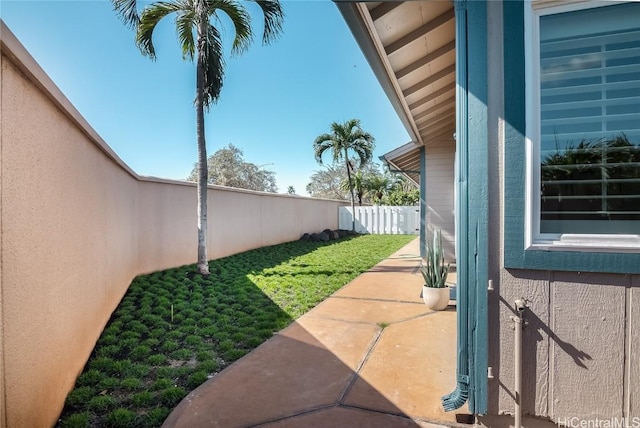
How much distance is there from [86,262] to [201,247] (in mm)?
3910

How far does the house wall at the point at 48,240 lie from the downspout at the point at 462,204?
2.45 m

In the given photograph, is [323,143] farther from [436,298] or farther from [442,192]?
[436,298]

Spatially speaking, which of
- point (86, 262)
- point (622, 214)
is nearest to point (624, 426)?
point (622, 214)

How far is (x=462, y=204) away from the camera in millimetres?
2070

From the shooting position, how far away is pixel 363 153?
17.6 m

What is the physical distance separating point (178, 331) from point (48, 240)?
6.59 ft

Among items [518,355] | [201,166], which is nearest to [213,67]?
[201,166]

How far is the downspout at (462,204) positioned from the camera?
203cm

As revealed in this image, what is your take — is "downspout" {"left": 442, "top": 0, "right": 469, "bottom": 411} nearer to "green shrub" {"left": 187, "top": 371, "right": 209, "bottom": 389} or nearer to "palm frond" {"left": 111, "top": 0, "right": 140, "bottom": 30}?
"green shrub" {"left": 187, "top": 371, "right": 209, "bottom": 389}

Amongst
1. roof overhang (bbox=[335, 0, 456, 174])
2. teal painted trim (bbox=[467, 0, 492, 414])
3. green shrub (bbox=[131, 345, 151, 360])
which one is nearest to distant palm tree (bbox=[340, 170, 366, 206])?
roof overhang (bbox=[335, 0, 456, 174])

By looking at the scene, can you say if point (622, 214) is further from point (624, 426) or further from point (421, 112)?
point (421, 112)

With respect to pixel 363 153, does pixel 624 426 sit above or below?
below

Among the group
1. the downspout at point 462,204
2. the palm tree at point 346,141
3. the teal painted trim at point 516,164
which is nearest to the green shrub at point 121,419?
the downspout at point 462,204

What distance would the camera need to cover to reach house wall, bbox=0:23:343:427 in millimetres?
1685
